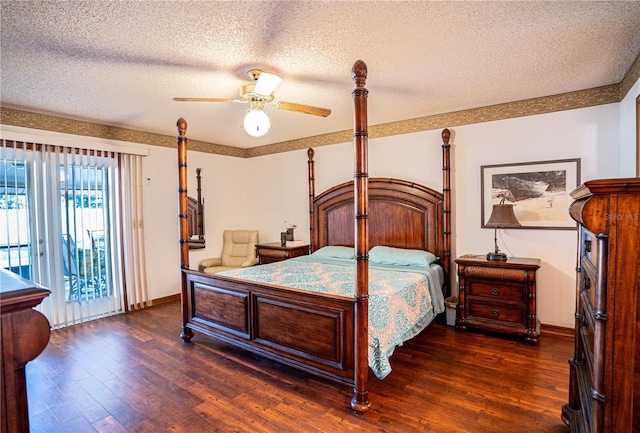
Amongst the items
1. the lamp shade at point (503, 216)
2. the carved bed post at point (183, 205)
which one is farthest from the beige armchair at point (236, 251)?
the lamp shade at point (503, 216)

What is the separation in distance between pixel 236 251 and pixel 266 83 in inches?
133

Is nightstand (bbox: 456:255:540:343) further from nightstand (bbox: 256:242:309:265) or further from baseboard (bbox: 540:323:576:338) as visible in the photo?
nightstand (bbox: 256:242:309:265)

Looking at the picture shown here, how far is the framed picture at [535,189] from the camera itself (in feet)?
11.1

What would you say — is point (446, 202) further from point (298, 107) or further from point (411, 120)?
point (298, 107)

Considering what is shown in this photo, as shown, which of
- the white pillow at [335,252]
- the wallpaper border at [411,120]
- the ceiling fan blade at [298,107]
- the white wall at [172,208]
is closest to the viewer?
the ceiling fan blade at [298,107]

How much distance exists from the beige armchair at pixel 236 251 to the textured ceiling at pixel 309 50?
2260 millimetres

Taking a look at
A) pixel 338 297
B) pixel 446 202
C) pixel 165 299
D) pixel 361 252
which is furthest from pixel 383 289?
pixel 165 299

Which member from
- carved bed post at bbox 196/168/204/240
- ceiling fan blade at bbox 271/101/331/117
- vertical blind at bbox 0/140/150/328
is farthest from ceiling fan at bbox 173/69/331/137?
carved bed post at bbox 196/168/204/240

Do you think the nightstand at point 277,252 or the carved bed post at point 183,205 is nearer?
the carved bed post at point 183,205

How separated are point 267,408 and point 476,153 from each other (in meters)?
3.42

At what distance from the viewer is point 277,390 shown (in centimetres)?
249

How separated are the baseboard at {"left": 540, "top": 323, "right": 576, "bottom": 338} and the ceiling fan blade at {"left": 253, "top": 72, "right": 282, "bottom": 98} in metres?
3.65

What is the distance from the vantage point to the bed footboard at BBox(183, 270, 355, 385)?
238cm

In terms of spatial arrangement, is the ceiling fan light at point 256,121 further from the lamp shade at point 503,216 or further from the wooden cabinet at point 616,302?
the lamp shade at point 503,216
